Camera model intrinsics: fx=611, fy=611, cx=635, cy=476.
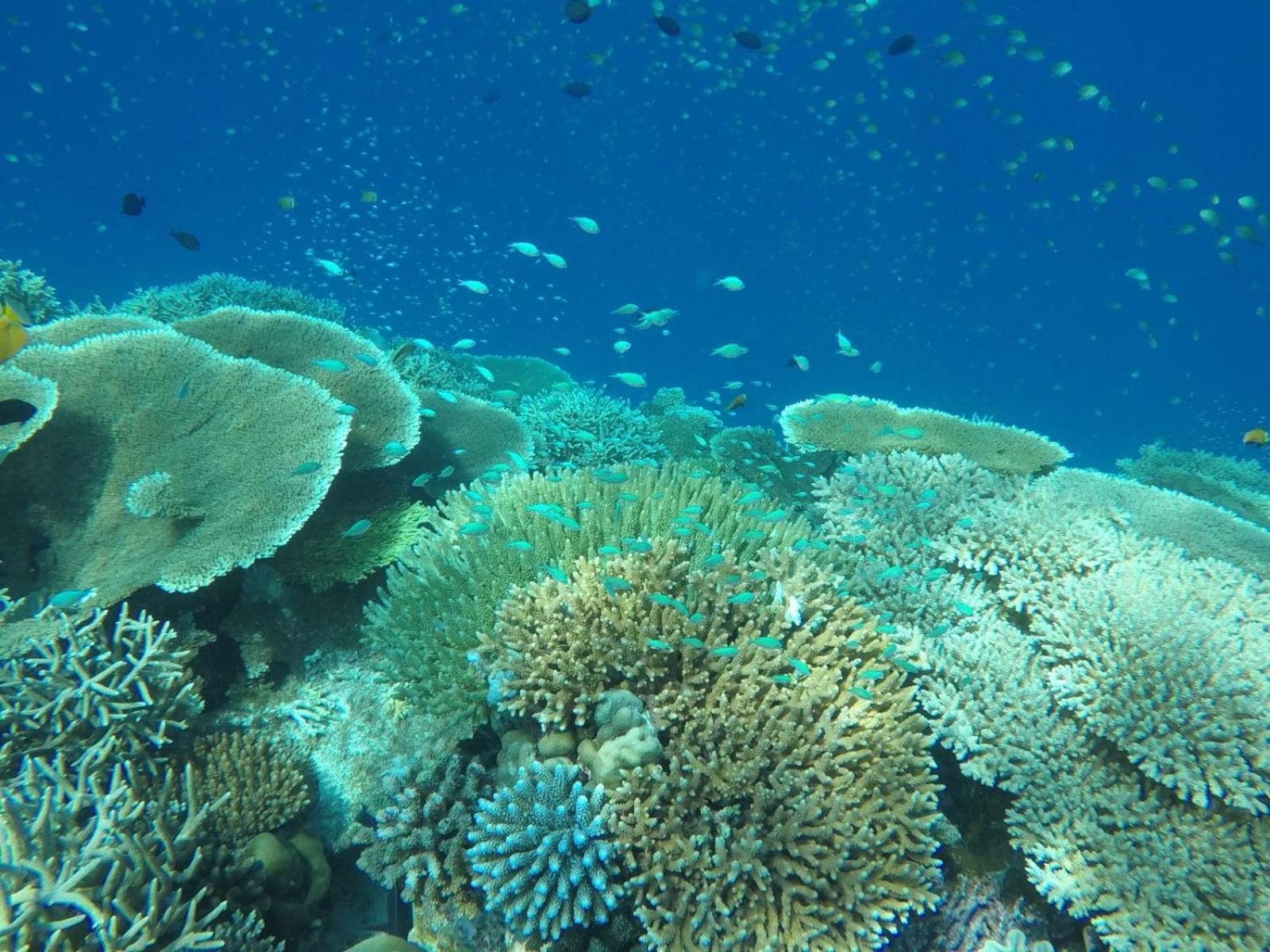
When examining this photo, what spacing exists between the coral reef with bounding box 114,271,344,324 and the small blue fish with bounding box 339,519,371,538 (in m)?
5.53

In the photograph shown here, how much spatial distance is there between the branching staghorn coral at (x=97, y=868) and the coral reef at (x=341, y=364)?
3148mm

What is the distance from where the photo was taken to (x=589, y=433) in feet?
26.5

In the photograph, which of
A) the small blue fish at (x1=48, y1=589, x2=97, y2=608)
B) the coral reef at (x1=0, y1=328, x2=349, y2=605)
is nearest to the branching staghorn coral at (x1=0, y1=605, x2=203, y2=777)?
the small blue fish at (x1=48, y1=589, x2=97, y2=608)

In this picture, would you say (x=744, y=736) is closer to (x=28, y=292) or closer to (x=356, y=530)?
(x=356, y=530)

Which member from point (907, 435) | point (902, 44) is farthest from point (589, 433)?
point (902, 44)

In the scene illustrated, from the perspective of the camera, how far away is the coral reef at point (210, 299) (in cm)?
1012

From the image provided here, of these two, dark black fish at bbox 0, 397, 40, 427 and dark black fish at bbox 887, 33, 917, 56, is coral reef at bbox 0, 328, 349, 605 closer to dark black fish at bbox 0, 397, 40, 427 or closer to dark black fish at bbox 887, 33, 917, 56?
dark black fish at bbox 0, 397, 40, 427

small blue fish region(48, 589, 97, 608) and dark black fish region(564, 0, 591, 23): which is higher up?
dark black fish region(564, 0, 591, 23)

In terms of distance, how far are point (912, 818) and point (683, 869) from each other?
1.35m

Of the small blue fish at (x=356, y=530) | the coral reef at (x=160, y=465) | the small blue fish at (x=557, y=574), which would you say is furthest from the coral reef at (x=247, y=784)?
the small blue fish at (x=557, y=574)

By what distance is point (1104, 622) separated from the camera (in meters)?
4.25

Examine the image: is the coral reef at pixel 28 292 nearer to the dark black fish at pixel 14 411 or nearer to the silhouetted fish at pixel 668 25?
the dark black fish at pixel 14 411

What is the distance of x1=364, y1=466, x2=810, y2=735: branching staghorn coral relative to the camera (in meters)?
4.12

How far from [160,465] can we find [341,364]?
190 centimetres
